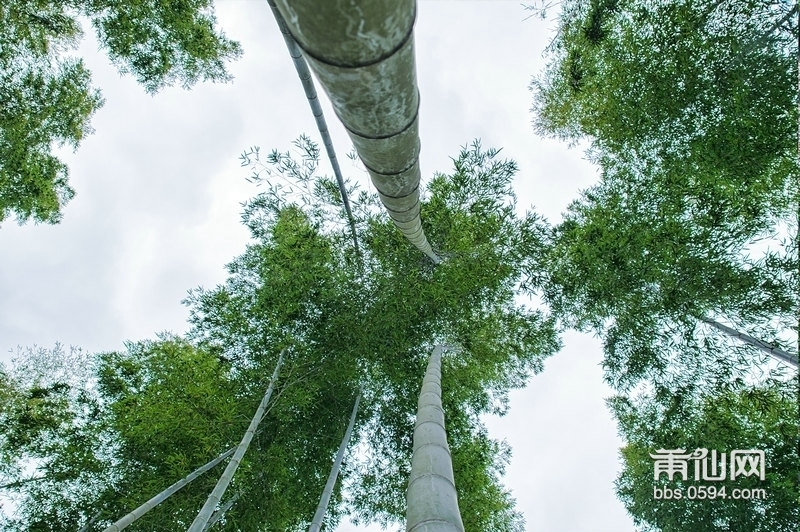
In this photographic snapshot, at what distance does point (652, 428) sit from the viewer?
20.9ft

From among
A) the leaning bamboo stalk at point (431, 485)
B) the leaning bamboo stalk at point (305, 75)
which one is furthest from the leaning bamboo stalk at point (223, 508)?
the leaning bamboo stalk at point (305, 75)

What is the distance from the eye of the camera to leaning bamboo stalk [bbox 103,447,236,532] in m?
3.66

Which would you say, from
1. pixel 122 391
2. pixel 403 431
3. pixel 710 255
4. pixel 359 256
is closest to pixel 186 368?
pixel 122 391

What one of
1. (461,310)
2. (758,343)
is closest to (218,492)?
(461,310)

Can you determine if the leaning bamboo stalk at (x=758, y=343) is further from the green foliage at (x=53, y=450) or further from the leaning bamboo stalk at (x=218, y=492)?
the green foliage at (x=53, y=450)

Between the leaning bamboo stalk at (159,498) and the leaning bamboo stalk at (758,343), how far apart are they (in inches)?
279

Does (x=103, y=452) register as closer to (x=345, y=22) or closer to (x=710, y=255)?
(x=345, y=22)

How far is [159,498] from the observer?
4.18 meters

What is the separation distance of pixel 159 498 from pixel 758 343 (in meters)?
7.65

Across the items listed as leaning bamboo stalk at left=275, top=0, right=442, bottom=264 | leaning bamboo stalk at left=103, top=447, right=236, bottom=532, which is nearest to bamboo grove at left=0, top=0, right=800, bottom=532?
leaning bamboo stalk at left=103, top=447, right=236, bottom=532

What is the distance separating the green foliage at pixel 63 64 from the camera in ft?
20.0

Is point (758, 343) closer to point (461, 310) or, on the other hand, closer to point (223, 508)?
point (461, 310)

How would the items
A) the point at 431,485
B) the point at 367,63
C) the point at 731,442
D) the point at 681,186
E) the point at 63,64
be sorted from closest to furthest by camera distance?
the point at 367,63, the point at 431,485, the point at 681,186, the point at 731,442, the point at 63,64

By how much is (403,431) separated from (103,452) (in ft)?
17.5
